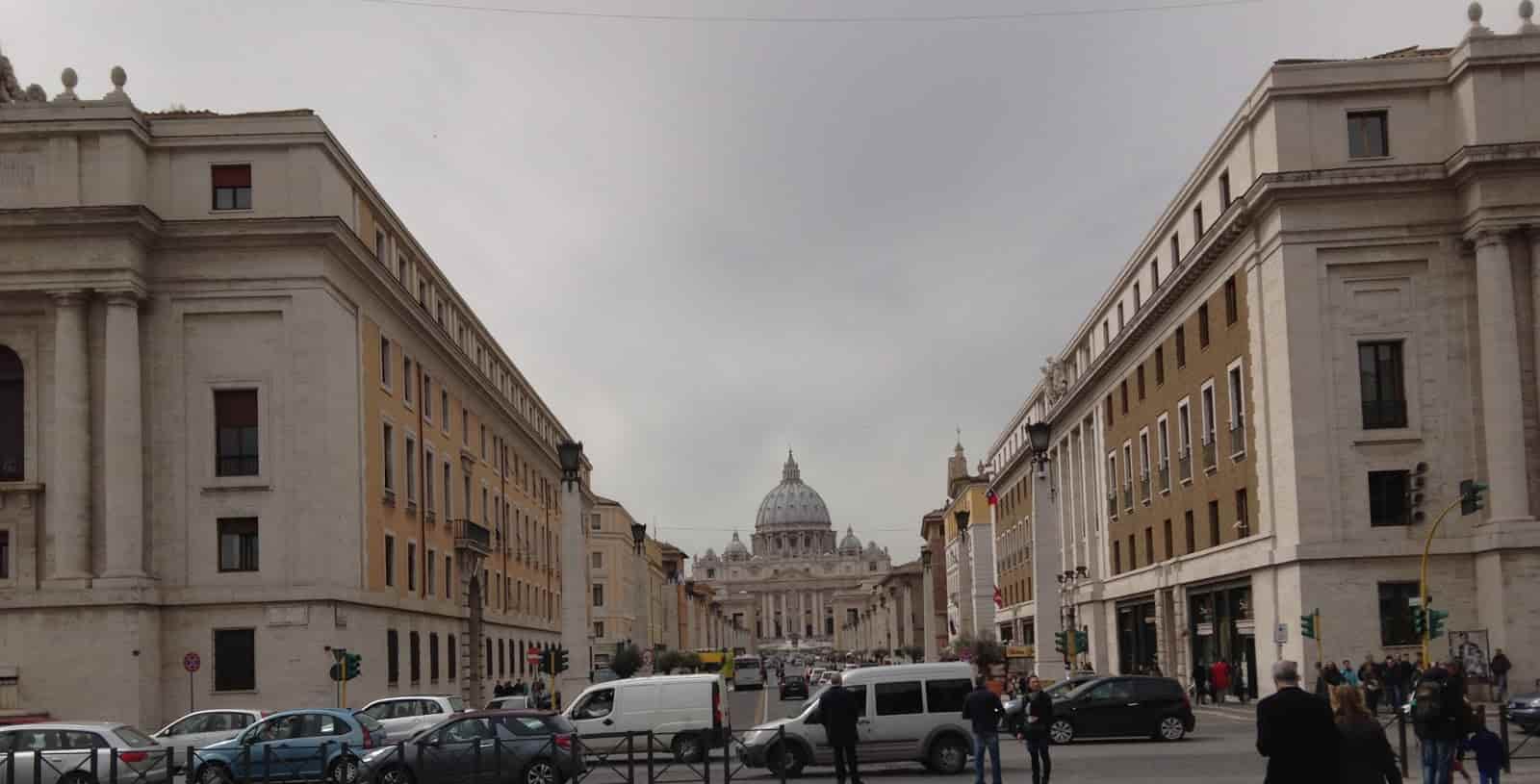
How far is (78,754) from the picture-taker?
27.7 metres

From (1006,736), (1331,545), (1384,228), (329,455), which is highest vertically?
(1384,228)

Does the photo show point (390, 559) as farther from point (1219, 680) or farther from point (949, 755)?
point (949, 755)

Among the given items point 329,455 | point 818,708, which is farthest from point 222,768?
point 329,455

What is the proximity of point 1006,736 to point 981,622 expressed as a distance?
81.9 metres

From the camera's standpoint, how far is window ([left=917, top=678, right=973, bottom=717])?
31000 mm

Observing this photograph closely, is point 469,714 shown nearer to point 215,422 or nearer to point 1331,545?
point 215,422

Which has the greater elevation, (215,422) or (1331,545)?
(215,422)

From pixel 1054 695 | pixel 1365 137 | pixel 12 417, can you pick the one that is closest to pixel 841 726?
pixel 1054 695

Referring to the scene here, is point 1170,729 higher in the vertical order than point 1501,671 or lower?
lower

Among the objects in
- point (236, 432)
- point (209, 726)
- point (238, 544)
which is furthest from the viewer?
point (236, 432)

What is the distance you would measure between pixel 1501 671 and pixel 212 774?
29423mm

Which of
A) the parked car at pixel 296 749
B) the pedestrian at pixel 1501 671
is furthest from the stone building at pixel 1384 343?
the parked car at pixel 296 749

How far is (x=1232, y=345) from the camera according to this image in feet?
165

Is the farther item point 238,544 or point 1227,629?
point 1227,629
